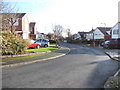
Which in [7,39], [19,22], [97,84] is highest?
[19,22]

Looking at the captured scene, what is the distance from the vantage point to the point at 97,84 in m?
5.88

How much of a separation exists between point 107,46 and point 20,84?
25118 millimetres

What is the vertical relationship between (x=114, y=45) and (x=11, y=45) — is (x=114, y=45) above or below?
below

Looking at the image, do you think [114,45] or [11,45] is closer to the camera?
[11,45]

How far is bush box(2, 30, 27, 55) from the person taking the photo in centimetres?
1339

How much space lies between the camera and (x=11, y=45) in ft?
46.2

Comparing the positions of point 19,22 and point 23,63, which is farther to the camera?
point 19,22

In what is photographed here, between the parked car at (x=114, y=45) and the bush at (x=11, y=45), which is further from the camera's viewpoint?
the parked car at (x=114, y=45)

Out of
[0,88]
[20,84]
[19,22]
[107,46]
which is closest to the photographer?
[0,88]

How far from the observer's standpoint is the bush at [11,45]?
13392 mm

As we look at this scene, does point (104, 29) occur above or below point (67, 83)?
above

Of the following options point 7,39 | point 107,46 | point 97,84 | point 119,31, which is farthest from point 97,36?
point 97,84

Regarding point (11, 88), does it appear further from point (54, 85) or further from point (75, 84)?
point (75, 84)

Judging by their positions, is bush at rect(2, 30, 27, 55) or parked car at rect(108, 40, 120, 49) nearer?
bush at rect(2, 30, 27, 55)
